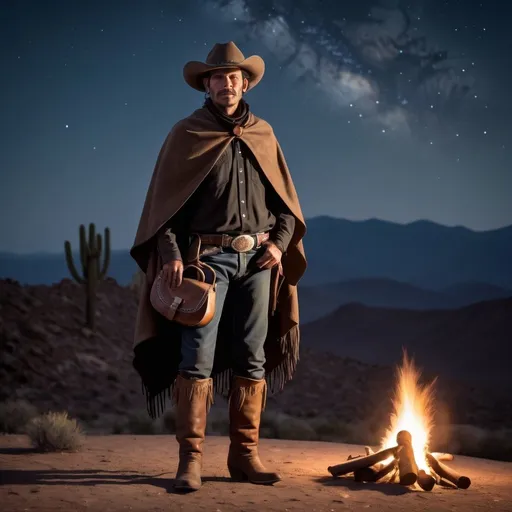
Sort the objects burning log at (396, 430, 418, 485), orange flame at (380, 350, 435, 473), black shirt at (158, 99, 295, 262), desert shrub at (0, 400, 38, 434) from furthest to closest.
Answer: desert shrub at (0, 400, 38, 434) < orange flame at (380, 350, 435, 473) < burning log at (396, 430, 418, 485) < black shirt at (158, 99, 295, 262)

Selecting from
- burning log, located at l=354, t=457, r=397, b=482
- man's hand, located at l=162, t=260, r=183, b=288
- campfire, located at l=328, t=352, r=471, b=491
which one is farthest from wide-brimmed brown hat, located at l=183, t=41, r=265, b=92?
burning log, located at l=354, t=457, r=397, b=482

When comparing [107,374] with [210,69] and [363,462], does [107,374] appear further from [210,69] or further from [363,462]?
[210,69]

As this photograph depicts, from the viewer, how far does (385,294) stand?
4169cm

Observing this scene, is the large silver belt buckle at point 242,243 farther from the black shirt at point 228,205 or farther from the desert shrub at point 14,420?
the desert shrub at point 14,420

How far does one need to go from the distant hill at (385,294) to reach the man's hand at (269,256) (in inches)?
1313

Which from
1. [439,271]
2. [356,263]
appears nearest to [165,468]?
[439,271]

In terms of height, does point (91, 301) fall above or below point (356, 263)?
below

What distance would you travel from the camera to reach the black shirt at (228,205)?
15.4 feet

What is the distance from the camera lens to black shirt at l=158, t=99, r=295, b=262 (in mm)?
4699

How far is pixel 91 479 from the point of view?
494cm

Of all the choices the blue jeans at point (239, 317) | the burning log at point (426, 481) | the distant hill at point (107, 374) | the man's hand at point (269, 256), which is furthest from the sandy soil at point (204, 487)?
the distant hill at point (107, 374)

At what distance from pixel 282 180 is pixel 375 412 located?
7.81 metres

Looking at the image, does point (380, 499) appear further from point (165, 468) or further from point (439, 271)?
point (439, 271)

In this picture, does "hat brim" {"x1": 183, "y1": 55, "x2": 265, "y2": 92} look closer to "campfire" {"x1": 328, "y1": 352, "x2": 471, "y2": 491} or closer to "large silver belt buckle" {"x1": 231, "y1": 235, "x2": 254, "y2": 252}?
"large silver belt buckle" {"x1": 231, "y1": 235, "x2": 254, "y2": 252}
